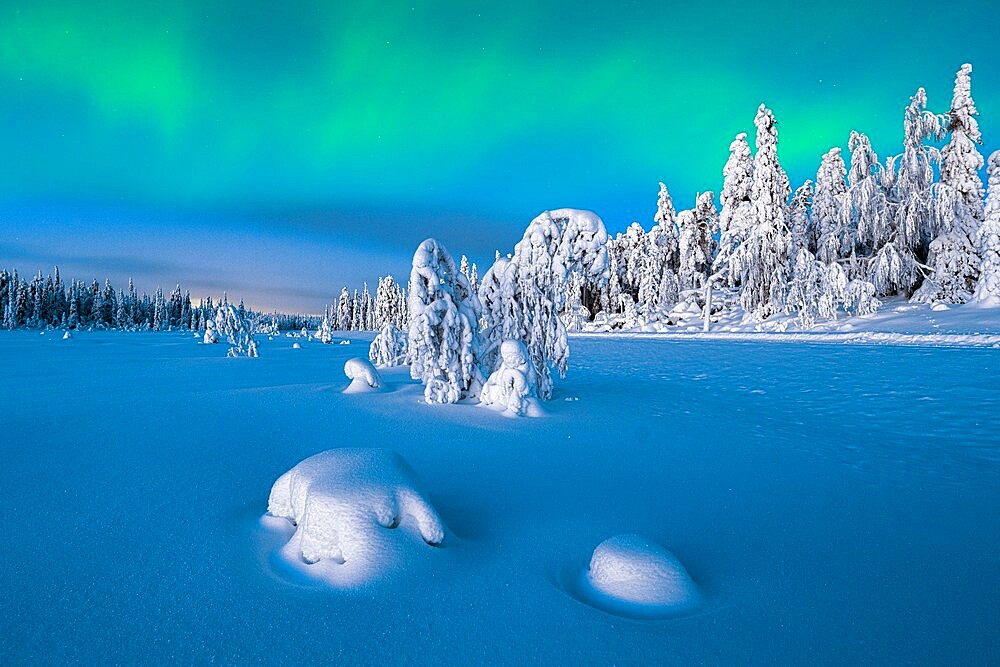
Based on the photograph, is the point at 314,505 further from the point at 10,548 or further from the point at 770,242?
the point at 770,242

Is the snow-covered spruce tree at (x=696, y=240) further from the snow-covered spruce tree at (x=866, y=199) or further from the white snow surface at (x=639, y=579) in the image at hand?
the white snow surface at (x=639, y=579)

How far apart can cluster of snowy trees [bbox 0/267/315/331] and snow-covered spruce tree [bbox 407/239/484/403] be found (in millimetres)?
61605

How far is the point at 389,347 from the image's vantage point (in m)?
19.3

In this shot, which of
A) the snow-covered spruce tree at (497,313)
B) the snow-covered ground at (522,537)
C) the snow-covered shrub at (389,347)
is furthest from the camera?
the snow-covered shrub at (389,347)

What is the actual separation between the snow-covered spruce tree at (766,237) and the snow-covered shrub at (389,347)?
27.7 meters

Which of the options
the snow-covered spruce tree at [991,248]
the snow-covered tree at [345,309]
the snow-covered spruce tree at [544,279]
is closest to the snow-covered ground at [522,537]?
the snow-covered spruce tree at [544,279]

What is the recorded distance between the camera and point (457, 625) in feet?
7.82

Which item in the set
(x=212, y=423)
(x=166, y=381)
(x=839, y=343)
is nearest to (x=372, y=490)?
(x=212, y=423)

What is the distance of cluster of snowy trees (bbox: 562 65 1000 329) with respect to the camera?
1104 inches

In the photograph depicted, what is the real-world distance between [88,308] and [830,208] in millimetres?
117528

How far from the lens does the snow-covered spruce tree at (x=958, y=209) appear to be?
27.5 meters

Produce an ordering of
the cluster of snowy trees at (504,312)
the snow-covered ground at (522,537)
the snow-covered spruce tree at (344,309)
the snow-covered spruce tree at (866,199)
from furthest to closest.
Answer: the snow-covered spruce tree at (344,309)
the snow-covered spruce tree at (866,199)
the cluster of snowy trees at (504,312)
the snow-covered ground at (522,537)

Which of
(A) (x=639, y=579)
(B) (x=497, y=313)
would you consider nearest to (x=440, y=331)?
(B) (x=497, y=313)

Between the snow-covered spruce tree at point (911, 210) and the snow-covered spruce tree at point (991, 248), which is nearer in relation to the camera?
the snow-covered spruce tree at point (991, 248)
